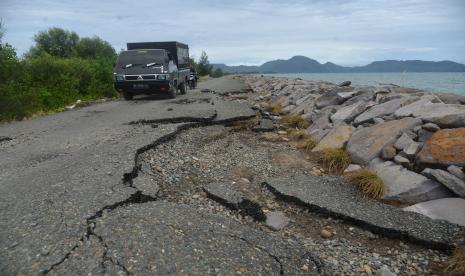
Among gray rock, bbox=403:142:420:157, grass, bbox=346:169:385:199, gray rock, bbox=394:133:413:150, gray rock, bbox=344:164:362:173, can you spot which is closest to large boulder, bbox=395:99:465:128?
gray rock, bbox=394:133:413:150

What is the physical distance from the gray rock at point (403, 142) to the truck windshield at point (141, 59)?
422 inches

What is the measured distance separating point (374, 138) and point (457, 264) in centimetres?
300

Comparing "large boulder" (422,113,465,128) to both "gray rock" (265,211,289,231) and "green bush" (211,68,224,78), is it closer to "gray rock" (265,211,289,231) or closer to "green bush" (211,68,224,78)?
"gray rock" (265,211,289,231)

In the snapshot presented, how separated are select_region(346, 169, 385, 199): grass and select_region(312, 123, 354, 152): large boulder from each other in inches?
60.6

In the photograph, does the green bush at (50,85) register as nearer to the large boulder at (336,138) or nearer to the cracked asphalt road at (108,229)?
the cracked asphalt road at (108,229)

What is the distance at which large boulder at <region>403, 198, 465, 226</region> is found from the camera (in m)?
→ 3.62

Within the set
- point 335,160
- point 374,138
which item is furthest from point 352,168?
point 374,138

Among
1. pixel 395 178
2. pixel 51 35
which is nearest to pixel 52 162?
pixel 395 178

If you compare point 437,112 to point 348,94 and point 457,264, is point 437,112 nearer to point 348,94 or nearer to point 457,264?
point 457,264

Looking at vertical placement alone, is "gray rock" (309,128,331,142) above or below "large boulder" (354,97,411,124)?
below

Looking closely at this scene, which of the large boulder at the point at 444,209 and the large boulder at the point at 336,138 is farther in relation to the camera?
the large boulder at the point at 336,138

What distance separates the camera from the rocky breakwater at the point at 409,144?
4016 millimetres

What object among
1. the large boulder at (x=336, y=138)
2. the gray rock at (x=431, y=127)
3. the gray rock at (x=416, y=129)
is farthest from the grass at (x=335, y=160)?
the gray rock at (x=431, y=127)

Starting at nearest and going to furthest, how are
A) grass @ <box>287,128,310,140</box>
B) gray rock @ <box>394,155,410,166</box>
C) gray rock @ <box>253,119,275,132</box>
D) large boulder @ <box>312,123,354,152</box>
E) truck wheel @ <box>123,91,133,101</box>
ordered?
gray rock @ <box>394,155,410,166</box>
large boulder @ <box>312,123,354,152</box>
grass @ <box>287,128,310,140</box>
gray rock @ <box>253,119,275,132</box>
truck wheel @ <box>123,91,133,101</box>
